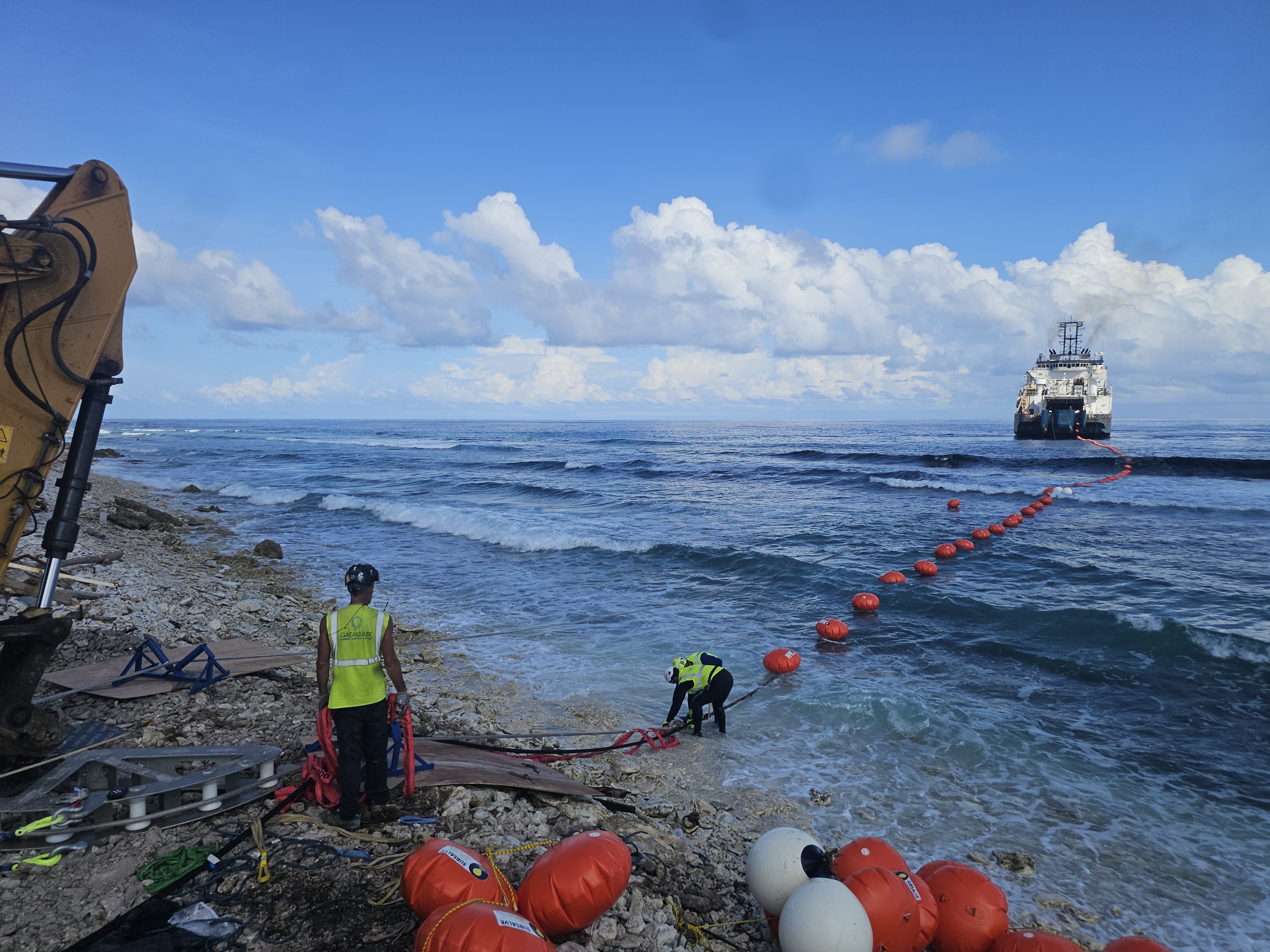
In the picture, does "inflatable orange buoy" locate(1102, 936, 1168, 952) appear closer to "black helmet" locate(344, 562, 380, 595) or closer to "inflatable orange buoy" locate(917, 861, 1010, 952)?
"inflatable orange buoy" locate(917, 861, 1010, 952)

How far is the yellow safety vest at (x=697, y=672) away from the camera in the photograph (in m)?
7.72

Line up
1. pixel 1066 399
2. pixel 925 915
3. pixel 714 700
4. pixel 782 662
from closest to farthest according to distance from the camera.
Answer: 1. pixel 925 915
2. pixel 714 700
3. pixel 782 662
4. pixel 1066 399

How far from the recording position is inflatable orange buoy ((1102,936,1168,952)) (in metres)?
3.53

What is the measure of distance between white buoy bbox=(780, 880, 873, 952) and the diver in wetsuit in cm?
397

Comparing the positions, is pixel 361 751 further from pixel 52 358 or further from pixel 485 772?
pixel 52 358

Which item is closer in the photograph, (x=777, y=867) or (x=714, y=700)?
(x=777, y=867)

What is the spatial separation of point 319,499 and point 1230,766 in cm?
3056

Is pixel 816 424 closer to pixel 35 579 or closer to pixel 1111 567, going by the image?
pixel 1111 567

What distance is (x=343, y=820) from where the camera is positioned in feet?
15.2

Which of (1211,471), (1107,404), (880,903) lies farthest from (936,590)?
(1107,404)

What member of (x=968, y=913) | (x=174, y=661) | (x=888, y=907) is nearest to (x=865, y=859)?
(x=888, y=907)

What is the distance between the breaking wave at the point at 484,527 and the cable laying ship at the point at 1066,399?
2165 inches

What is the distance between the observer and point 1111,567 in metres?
16.0

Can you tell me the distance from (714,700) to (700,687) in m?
0.30
